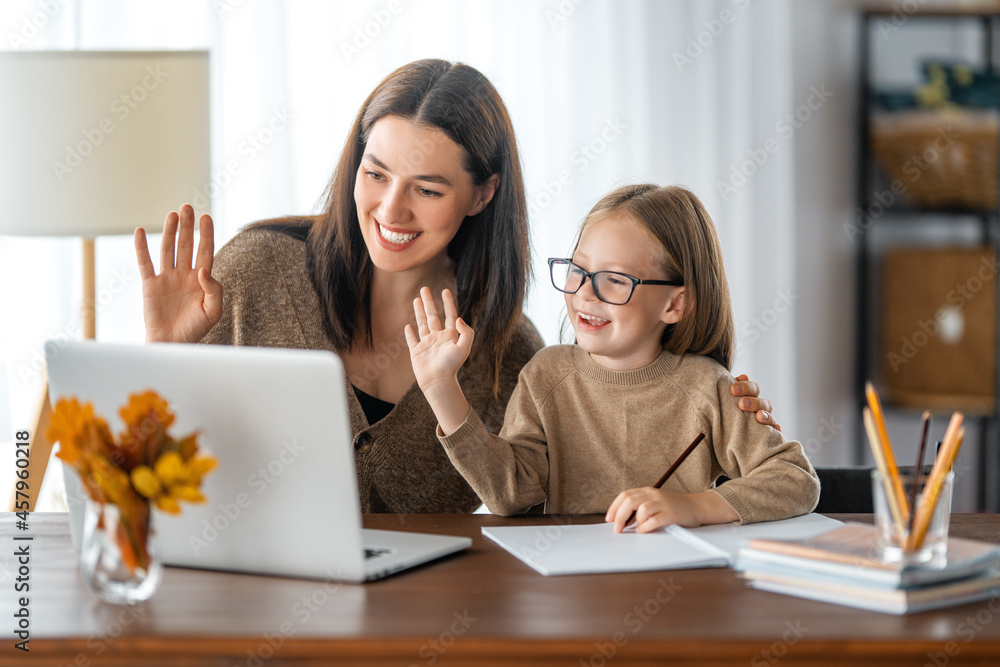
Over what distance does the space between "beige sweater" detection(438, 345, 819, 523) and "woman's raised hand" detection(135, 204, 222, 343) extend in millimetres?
490

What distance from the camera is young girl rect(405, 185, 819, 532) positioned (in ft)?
4.07

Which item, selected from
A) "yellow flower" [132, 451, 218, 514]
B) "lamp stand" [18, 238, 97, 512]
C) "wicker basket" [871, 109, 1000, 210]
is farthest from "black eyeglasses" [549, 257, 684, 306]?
"wicker basket" [871, 109, 1000, 210]

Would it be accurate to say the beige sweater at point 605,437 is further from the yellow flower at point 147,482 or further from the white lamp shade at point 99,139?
the white lamp shade at point 99,139

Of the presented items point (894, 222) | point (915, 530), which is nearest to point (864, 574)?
point (915, 530)

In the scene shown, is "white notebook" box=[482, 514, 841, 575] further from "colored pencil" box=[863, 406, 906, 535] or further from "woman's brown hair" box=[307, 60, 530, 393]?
"woman's brown hair" box=[307, 60, 530, 393]

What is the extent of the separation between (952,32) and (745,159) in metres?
0.84

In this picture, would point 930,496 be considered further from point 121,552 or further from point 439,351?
point 121,552

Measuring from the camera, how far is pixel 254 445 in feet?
2.98

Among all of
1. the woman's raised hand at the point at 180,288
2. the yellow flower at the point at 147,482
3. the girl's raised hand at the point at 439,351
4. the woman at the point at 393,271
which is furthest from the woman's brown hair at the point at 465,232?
the yellow flower at the point at 147,482

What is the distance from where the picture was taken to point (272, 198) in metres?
2.66

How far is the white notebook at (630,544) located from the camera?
974mm

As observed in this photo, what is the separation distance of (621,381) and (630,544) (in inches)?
13.7

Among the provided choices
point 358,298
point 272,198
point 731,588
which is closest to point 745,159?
point 272,198

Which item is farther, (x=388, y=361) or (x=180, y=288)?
(x=388, y=361)
